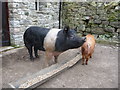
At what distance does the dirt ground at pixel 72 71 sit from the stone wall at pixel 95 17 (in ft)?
6.13

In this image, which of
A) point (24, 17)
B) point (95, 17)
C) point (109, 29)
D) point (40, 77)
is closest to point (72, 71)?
point (40, 77)

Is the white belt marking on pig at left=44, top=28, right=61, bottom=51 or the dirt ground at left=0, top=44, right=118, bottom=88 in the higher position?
the white belt marking on pig at left=44, top=28, right=61, bottom=51

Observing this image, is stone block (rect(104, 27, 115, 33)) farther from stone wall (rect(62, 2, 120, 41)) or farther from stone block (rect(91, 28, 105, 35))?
stone block (rect(91, 28, 105, 35))

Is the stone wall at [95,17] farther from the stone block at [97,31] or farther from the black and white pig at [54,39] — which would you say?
the black and white pig at [54,39]

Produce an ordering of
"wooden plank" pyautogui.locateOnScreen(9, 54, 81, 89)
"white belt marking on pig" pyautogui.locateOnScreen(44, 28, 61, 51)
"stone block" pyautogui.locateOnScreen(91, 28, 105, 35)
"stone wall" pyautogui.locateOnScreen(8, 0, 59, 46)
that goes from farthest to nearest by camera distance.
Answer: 1. "stone block" pyautogui.locateOnScreen(91, 28, 105, 35)
2. "stone wall" pyautogui.locateOnScreen(8, 0, 59, 46)
3. "white belt marking on pig" pyautogui.locateOnScreen(44, 28, 61, 51)
4. "wooden plank" pyautogui.locateOnScreen(9, 54, 81, 89)

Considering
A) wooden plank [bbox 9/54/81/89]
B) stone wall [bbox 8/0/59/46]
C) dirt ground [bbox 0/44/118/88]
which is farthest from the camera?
stone wall [bbox 8/0/59/46]

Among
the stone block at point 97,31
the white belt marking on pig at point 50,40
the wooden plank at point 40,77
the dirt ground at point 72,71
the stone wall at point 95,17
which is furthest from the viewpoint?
the stone block at point 97,31

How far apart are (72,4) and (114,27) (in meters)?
2.44

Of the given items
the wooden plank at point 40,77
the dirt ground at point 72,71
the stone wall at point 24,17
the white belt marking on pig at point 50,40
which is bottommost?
the dirt ground at point 72,71

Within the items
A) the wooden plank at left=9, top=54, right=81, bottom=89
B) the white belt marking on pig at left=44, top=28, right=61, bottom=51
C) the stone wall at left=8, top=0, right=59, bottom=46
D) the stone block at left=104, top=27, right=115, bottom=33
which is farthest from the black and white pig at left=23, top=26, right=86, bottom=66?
the stone block at left=104, top=27, right=115, bottom=33

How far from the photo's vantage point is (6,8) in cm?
476

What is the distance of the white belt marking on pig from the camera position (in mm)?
2918

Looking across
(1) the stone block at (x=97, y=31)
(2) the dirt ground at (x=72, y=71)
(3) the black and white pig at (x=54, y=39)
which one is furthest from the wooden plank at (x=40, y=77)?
(1) the stone block at (x=97, y=31)

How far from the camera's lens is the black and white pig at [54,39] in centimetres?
274
